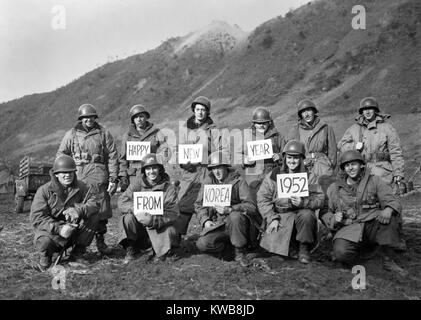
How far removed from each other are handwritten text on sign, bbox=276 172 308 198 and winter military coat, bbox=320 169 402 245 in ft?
1.60

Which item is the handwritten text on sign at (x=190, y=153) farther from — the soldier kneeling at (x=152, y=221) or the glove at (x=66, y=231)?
the glove at (x=66, y=231)

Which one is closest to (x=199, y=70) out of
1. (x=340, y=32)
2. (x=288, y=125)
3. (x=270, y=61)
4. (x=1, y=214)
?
(x=270, y=61)

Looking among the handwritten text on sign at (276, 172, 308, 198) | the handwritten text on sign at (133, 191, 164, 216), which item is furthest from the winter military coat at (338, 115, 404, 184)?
the handwritten text on sign at (133, 191, 164, 216)

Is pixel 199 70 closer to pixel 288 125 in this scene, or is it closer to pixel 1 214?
pixel 288 125

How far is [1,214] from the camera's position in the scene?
1340cm

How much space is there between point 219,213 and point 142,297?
67.7 inches

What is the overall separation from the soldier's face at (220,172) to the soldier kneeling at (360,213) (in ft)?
4.57

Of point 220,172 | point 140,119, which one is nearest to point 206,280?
point 220,172

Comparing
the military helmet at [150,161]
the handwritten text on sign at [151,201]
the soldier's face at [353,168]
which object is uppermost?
the military helmet at [150,161]

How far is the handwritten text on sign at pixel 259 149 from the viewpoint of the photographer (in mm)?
7375

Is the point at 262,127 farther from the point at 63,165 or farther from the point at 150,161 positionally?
the point at 63,165

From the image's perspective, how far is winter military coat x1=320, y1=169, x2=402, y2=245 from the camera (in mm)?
6250

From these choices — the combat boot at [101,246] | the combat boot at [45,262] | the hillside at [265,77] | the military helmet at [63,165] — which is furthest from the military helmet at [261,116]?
the hillside at [265,77]

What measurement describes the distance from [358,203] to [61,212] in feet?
12.6
